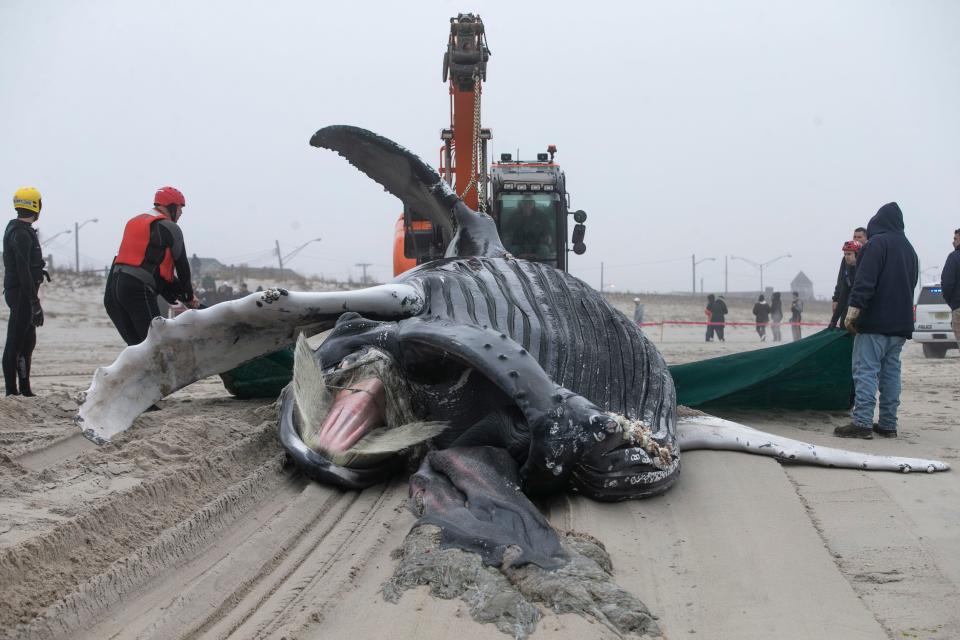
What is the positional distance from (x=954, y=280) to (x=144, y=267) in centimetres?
759

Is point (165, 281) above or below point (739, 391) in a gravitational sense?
above

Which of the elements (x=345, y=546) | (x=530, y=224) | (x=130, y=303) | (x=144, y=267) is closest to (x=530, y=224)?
(x=530, y=224)

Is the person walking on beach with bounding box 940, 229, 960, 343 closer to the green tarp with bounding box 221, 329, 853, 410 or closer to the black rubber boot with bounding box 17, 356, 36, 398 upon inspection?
the green tarp with bounding box 221, 329, 853, 410

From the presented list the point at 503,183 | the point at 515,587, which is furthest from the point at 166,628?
the point at 503,183

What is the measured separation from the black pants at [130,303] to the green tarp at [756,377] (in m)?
0.68

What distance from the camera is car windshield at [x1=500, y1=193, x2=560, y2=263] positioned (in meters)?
11.8

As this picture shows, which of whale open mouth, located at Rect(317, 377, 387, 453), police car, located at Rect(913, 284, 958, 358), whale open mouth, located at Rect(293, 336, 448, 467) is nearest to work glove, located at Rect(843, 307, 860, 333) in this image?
whale open mouth, located at Rect(293, 336, 448, 467)

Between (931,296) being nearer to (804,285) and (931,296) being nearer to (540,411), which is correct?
(540,411)

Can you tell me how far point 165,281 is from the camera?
6.21m

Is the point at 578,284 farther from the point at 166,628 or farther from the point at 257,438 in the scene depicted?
the point at 166,628

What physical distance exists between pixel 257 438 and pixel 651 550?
2.16m

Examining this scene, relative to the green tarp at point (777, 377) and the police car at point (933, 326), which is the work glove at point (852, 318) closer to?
the green tarp at point (777, 377)

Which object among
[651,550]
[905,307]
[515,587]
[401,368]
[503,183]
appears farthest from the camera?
[503,183]

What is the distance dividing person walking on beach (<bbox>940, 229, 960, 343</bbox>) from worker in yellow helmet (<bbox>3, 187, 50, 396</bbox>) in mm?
8322
